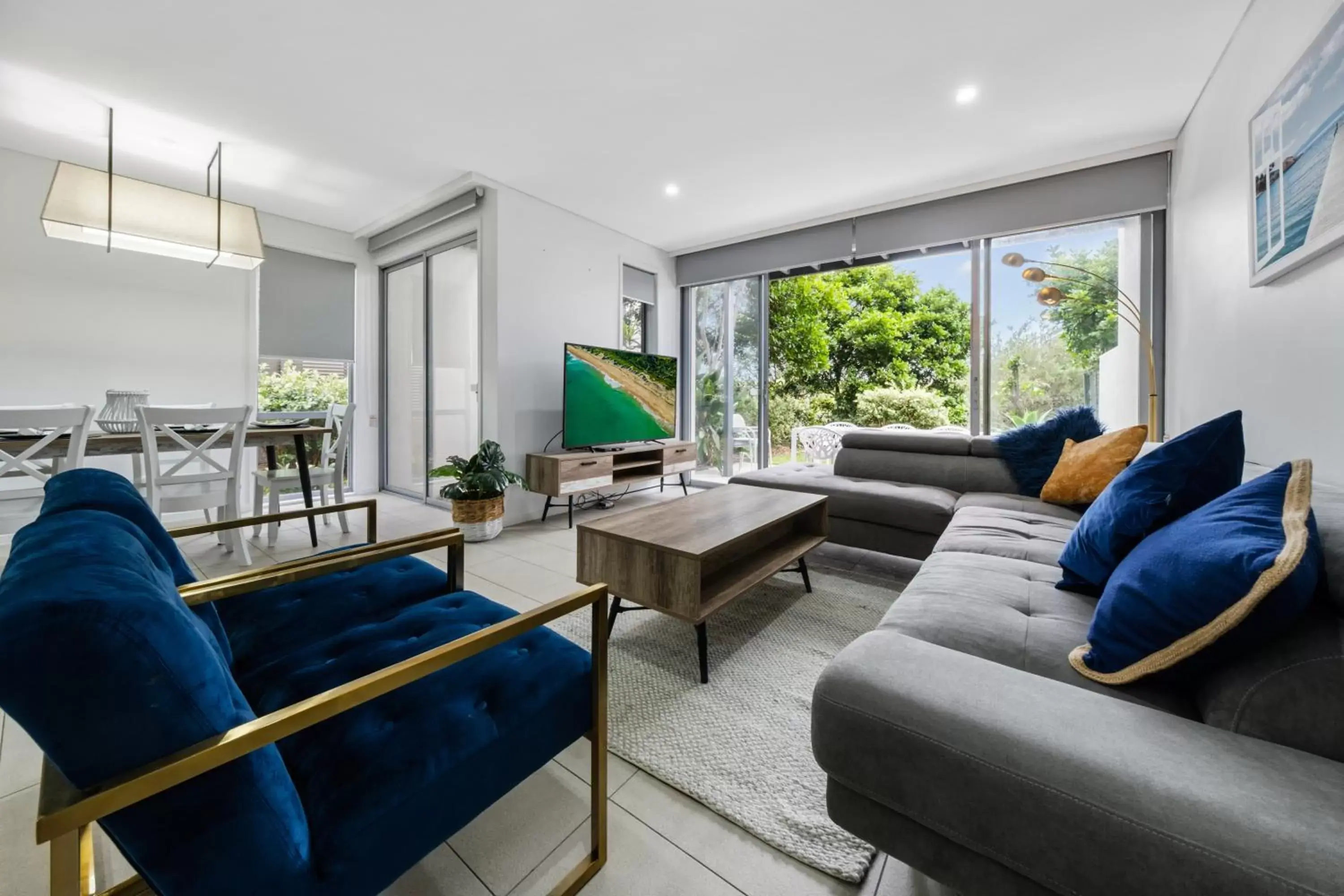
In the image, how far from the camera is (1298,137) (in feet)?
5.22

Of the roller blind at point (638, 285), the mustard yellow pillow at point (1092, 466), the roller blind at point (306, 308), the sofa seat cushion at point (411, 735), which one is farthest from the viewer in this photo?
the roller blind at point (638, 285)

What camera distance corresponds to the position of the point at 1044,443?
287cm

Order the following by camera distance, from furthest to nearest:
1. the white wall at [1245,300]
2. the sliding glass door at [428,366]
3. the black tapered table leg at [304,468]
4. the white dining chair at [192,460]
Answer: the sliding glass door at [428,366] → the black tapered table leg at [304,468] → the white dining chair at [192,460] → the white wall at [1245,300]

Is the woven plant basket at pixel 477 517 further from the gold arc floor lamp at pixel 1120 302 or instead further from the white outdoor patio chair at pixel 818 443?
the gold arc floor lamp at pixel 1120 302

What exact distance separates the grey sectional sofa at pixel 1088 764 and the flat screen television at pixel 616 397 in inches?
129

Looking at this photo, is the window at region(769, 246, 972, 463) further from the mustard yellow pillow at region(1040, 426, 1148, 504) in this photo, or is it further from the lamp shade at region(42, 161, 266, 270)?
the lamp shade at region(42, 161, 266, 270)

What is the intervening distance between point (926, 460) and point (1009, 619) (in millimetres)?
2165

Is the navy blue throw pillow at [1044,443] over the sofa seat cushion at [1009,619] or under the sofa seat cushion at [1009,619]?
over

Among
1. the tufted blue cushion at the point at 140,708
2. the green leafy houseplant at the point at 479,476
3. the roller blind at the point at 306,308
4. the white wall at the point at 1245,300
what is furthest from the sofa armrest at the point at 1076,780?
the roller blind at the point at 306,308

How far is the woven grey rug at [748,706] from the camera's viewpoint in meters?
1.19

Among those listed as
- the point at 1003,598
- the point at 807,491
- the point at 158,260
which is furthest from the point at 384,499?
the point at 1003,598

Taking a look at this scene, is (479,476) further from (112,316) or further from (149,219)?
(112,316)

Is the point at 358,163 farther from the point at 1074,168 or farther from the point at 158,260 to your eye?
the point at 1074,168

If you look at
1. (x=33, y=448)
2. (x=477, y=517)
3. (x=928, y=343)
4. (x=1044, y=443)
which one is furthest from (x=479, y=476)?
(x=928, y=343)
